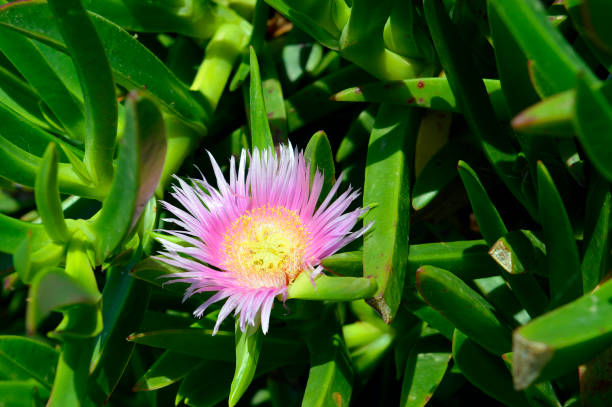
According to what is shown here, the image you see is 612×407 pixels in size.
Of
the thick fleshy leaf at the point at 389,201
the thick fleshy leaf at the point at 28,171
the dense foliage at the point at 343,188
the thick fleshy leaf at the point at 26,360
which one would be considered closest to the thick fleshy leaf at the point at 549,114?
the dense foliage at the point at 343,188

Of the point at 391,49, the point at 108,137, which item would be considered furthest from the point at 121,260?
the point at 391,49

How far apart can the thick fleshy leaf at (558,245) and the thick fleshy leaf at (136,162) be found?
28 centimetres

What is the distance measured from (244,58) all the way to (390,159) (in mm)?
254

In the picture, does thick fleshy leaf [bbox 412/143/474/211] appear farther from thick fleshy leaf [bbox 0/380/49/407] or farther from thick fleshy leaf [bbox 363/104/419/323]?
thick fleshy leaf [bbox 0/380/49/407]

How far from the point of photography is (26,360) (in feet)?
2.13

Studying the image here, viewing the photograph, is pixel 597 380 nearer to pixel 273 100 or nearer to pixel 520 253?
pixel 520 253

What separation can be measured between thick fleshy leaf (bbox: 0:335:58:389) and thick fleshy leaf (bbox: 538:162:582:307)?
512 millimetres

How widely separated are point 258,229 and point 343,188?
120mm

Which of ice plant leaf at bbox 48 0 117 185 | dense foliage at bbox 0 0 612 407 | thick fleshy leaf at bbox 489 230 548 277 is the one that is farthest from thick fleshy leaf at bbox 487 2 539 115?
ice plant leaf at bbox 48 0 117 185

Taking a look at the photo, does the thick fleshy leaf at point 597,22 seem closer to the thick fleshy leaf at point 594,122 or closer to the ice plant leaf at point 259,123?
the thick fleshy leaf at point 594,122

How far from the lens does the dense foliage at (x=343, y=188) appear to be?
0.43 meters

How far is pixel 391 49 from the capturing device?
66cm

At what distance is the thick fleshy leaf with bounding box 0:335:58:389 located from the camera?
2.11 ft

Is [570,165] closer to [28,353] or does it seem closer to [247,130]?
[247,130]
